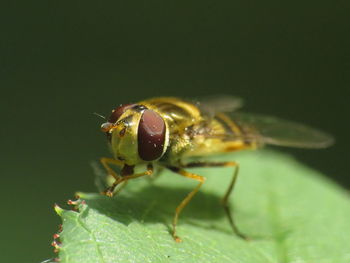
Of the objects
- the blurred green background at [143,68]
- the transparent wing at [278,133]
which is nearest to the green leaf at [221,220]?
the transparent wing at [278,133]

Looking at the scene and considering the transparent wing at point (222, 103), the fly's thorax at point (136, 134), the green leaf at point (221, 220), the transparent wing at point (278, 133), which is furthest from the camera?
the transparent wing at point (222, 103)

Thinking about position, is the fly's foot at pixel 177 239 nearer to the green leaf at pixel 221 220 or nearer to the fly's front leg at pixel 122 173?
the green leaf at pixel 221 220

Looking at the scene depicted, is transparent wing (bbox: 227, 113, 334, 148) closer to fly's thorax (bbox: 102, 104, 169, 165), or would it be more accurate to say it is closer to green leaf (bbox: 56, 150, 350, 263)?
green leaf (bbox: 56, 150, 350, 263)

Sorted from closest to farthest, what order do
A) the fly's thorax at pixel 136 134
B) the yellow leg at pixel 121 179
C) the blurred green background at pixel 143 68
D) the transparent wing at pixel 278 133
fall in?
the fly's thorax at pixel 136 134 → the yellow leg at pixel 121 179 → the transparent wing at pixel 278 133 → the blurred green background at pixel 143 68

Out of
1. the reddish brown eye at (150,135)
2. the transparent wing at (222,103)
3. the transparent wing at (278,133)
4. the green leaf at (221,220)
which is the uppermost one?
the reddish brown eye at (150,135)

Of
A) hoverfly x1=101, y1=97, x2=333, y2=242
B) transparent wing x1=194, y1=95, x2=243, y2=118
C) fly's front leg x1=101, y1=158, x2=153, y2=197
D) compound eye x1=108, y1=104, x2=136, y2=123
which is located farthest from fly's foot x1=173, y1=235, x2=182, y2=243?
transparent wing x1=194, y1=95, x2=243, y2=118

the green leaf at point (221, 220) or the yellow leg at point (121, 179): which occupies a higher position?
the yellow leg at point (121, 179)

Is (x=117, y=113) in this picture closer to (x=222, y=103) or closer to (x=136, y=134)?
(x=136, y=134)

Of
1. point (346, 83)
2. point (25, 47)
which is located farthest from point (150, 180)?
point (346, 83)
